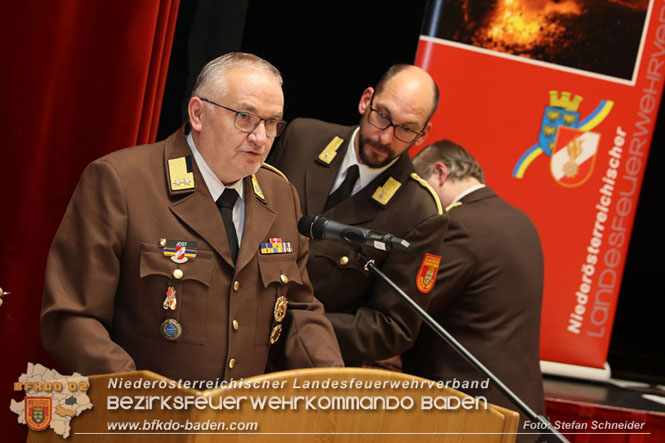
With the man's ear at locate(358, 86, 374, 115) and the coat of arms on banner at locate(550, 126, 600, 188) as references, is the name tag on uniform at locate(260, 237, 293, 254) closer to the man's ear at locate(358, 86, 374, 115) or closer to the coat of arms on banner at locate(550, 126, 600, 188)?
the man's ear at locate(358, 86, 374, 115)

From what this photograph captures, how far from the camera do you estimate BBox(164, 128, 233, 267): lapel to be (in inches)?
68.5

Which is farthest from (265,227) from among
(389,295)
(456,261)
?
(456,261)

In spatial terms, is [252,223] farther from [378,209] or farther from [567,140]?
[567,140]

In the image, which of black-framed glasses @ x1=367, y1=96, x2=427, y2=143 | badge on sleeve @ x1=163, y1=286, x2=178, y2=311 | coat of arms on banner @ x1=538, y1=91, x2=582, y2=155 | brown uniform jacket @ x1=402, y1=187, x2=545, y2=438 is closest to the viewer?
badge on sleeve @ x1=163, y1=286, x2=178, y2=311

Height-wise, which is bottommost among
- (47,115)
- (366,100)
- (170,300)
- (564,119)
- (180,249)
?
(170,300)

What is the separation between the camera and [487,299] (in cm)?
281

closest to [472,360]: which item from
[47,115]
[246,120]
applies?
[246,120]

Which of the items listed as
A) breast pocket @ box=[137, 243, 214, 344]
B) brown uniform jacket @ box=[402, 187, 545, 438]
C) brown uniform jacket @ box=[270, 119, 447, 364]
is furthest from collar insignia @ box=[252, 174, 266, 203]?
brown uniform jacket @ box=[402, 187, 545, 438]

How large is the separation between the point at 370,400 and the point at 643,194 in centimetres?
422

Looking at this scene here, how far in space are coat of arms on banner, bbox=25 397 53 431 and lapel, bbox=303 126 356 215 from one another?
50.9 inches

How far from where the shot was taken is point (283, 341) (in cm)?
193

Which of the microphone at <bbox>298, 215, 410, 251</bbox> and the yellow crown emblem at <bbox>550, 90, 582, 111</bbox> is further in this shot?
the yellow crown emblem at <bbox>550, 90, 582, 111</bbox>

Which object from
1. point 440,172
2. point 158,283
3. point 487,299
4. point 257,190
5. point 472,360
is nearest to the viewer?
point 472,360

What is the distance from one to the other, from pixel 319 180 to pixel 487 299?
842 millimetres
